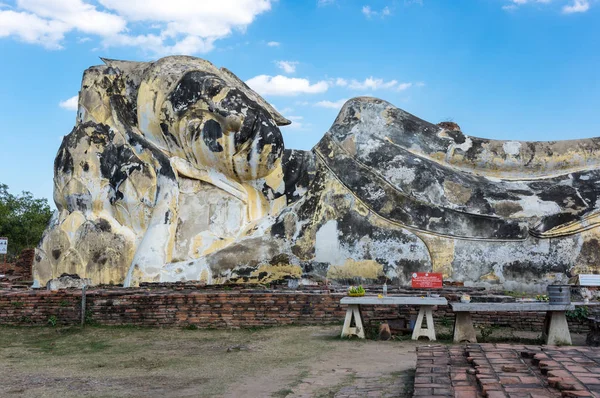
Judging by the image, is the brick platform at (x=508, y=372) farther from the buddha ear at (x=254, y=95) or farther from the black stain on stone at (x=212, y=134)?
the buddha ear at (x=254, y=95)

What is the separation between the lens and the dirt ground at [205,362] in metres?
5.20

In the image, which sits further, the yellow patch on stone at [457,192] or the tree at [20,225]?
the tree at [20,225]

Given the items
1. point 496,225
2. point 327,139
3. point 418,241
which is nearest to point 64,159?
point 327,139

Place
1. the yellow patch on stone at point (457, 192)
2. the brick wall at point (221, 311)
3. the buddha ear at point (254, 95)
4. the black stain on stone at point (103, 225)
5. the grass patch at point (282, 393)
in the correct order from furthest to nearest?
the buddha ear at point (254, 95) < the black stain on stone at point (103, 225) < the yellow patch on stone at point (457, 192) < the brick wall at point (221, 311) < the grass patch at point (282, 393)

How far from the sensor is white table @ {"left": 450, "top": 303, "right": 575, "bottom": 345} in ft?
23.2

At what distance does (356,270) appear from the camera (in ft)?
37.1

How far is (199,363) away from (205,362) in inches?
2.6

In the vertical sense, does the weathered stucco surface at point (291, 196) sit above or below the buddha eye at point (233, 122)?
below

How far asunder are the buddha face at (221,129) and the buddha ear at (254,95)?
2.30 ft

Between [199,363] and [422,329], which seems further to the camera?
[422,329]

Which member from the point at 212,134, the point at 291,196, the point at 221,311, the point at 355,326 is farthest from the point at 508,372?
the point at 212,134

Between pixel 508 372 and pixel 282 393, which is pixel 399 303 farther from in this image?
pixel 508 372

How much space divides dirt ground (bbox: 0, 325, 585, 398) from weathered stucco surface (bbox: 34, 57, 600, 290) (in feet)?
9.58

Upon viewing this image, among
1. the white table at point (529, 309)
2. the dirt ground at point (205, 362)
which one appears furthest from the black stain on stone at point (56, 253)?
the white table at point (529, 309)
